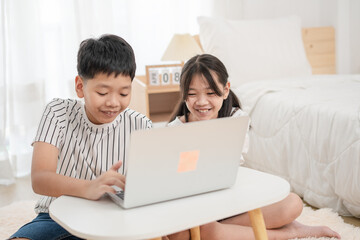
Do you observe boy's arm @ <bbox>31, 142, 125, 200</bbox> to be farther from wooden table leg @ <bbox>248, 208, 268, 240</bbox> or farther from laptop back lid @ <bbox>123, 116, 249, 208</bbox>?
wooden table leg @ <bbox>248, 208, 268, 240</bbox>

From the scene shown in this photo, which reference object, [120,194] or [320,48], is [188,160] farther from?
[320,48]

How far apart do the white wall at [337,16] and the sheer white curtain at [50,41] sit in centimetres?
81

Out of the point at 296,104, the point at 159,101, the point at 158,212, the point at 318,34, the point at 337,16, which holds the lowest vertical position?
the point at 159,101

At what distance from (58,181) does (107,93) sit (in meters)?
0.24

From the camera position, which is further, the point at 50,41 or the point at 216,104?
the point at 50,41

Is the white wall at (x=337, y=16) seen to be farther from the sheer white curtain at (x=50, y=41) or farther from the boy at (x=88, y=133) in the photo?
the boy at (x=88, y=133)

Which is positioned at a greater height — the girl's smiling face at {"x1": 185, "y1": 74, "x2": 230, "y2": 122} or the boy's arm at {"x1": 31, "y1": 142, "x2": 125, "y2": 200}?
the girl's smiling face at {"x1": 185, "y1": 74, "x2": 230, "y2": 122}

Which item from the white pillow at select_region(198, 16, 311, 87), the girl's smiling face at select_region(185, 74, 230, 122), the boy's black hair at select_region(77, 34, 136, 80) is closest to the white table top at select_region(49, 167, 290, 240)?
the boy's black hair at select_region(77, 34, 136, 80)

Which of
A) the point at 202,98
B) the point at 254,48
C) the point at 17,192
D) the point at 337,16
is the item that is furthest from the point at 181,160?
the point at 337,16

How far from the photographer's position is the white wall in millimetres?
3879

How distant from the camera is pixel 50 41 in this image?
10.5 feet

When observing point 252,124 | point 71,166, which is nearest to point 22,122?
point 252,124

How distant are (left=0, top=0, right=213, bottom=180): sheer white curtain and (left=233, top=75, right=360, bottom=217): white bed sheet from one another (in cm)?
86

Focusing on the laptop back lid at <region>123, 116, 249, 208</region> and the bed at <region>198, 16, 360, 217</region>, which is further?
the bed at <region>198, 16, 360, 217</region>
